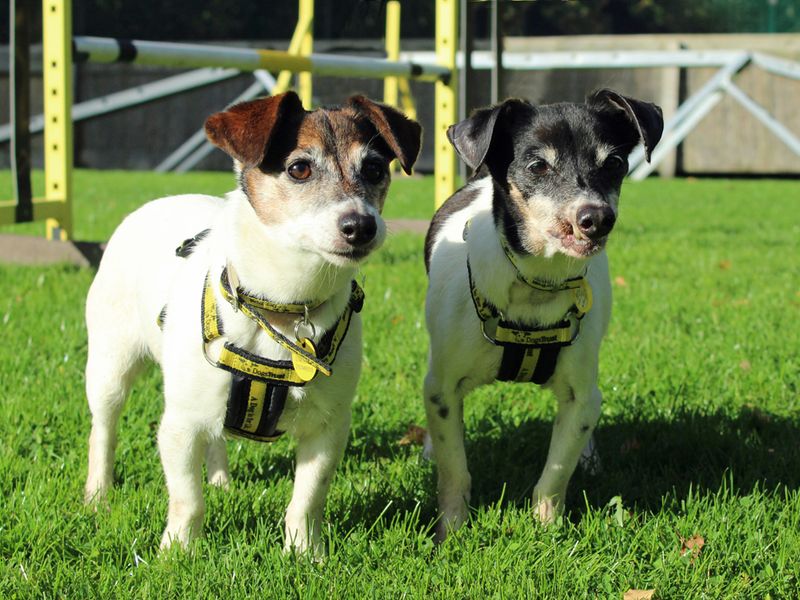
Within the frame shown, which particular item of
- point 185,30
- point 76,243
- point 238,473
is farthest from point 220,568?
point 185,30

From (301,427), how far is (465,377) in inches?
28.8

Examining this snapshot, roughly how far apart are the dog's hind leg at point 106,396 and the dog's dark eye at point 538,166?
152 cm

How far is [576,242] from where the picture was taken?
131 inches

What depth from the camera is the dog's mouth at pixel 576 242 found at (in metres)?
3.30

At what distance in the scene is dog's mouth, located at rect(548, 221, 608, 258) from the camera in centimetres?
330

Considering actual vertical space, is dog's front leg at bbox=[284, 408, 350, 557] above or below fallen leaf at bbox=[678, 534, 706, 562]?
above

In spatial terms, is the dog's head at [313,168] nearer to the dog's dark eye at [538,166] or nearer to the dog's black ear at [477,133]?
the dog's black ear at [477,133]

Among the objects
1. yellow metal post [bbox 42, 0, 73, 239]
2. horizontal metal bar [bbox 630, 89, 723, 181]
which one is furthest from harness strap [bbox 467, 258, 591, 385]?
horizontal metal bar [bbox 630, 89, 723, 181]

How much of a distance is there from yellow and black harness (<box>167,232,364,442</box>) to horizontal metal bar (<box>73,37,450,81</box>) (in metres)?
4.03

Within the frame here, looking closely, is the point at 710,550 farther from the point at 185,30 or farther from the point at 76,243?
the point at 185,30

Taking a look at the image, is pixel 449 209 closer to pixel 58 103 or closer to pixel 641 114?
pixel 641 114

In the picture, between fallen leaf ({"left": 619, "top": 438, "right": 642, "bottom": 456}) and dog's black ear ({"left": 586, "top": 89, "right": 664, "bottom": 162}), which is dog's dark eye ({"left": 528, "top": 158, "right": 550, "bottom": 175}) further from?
fallen leaf ({"left": 619, "top": 438, "right": 642, "bottom": 456})

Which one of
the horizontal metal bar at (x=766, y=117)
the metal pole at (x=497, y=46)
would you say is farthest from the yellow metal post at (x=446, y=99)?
the horizontal metal bar at (x=766, y=117)

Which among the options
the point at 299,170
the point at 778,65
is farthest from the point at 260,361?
the point at 778,65
